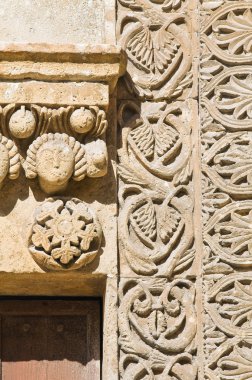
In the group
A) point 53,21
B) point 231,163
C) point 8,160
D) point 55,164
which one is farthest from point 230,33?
point 8,160

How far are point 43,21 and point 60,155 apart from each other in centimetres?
58

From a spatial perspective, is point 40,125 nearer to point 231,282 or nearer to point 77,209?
point 77,209

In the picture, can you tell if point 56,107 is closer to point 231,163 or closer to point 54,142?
point 54,142

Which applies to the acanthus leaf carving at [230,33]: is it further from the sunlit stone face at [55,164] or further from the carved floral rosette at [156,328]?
the carved floral rosette at [156,328]

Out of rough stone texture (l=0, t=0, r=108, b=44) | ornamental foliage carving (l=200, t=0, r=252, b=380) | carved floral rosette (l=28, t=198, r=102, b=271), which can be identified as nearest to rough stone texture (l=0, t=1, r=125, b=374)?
carved floral rosette (l=28, t=198, r=102, b=271)

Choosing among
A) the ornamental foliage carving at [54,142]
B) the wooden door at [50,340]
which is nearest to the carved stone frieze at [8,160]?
the ornamental foliage carving at [54,142]

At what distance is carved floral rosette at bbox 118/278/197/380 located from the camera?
6.48 metres

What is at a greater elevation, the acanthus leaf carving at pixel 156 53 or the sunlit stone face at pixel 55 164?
the acanthus leaf carving at pixel 156 53

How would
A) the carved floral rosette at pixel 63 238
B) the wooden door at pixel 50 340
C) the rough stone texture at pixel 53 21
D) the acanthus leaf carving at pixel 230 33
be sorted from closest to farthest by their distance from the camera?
the carved floral rosette at pixel 63 238, the wooden door at pixel 50 340, the rough stone texture at pixel 53 21, the acanthus leaf carving at pixel 230 33

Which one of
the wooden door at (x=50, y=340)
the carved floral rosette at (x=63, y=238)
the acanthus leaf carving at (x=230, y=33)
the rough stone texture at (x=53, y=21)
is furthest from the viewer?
the acanthus leaf carving at (x=230, y=33)

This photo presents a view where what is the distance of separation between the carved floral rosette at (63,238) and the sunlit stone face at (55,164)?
0.11 m

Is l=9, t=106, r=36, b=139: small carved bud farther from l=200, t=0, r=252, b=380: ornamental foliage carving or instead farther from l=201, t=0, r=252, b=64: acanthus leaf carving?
l=201, t=0, r=252, b=64: acanthus leaf carving

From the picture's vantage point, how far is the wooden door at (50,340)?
6.57 m

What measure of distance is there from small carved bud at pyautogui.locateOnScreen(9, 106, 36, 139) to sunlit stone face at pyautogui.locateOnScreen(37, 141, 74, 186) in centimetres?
9
